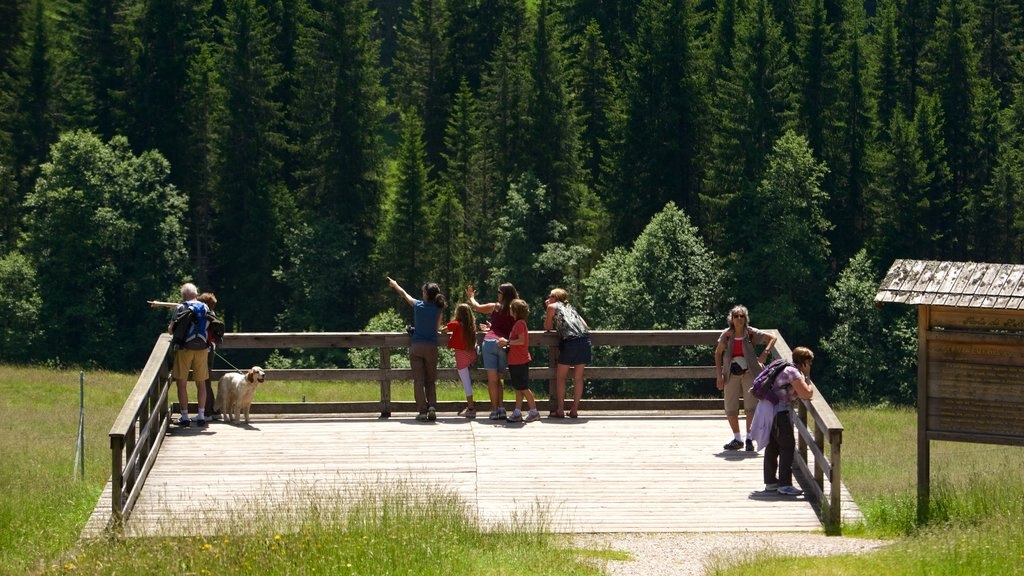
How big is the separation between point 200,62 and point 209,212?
7.25m

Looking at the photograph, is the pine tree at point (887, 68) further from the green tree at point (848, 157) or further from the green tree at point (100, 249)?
the green tree at point (100, 249)

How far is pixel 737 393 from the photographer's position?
54.3ft

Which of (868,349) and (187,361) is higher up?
(187,361)

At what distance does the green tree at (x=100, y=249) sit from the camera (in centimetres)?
6788

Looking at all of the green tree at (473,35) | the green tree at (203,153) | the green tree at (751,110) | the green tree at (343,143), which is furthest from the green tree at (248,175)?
the green tree at (751,110)

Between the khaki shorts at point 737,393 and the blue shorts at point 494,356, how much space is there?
8.89 feet

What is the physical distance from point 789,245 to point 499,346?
52.4 metres

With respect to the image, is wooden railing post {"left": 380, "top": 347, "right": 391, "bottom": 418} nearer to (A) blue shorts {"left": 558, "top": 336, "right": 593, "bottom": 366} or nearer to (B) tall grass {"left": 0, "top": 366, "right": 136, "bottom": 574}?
(A) blue shorts {"left": 558, "top": 336, "right": 593, "bottom": 366}

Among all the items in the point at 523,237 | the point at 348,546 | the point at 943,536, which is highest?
the point at 523,237

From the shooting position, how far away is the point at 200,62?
259 feet

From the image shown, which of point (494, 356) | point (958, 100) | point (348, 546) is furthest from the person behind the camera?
point (958, 100)

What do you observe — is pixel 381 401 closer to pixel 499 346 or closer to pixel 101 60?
pixel 499 346

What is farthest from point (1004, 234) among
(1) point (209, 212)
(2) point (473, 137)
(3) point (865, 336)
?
(1) point (209, 212)

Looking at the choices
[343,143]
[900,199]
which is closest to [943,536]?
[900,199]
